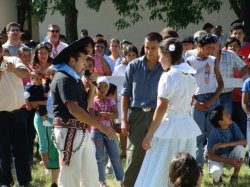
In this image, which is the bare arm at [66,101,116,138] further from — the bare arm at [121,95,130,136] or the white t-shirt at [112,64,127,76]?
the white t-shirt at [112,64,127,76]

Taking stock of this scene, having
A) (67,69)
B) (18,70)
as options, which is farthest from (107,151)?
(67,69)

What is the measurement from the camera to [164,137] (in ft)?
18.2

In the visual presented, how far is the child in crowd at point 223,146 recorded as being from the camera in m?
7.51

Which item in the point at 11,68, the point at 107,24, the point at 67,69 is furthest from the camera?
the point at 107,24

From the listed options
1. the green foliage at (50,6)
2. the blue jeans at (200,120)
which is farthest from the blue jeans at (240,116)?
the green foliage at (50,6)

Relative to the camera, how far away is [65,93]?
5.32m

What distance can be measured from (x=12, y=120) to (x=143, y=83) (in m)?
1.70

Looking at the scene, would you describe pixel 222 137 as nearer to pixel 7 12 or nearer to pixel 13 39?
pixel 13 39

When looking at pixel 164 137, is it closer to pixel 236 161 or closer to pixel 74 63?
pixel 74 63

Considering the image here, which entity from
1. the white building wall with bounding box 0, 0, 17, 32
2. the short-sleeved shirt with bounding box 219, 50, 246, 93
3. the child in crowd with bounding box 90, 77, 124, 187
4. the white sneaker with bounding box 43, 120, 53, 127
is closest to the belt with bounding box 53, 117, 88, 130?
the child in crowd with bounding box 90, 77, 124, 187

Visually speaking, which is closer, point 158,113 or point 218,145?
point 158,113

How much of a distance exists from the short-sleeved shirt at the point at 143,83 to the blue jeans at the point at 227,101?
2.73m

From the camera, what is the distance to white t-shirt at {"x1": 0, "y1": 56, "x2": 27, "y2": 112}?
6688 millimetres

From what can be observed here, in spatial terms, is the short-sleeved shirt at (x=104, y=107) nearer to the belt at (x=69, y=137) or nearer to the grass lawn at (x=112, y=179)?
the grass lawn at (x=112, y=179)
